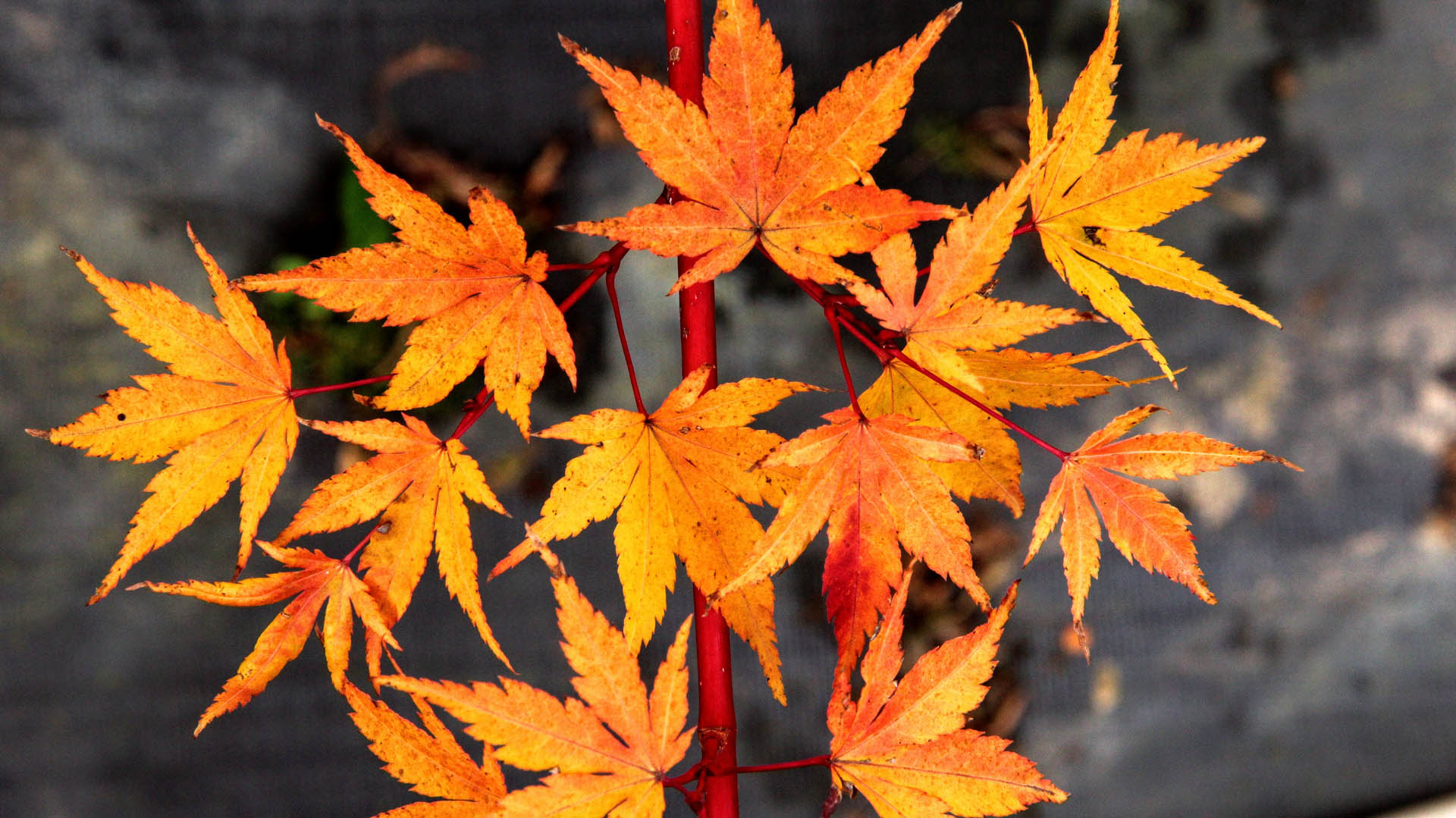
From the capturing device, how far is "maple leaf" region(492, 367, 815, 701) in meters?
0.49

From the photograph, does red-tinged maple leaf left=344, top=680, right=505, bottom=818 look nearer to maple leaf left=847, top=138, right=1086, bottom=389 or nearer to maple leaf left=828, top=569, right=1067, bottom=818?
maple leaf left=828, top=569, right=1067, bottom=818

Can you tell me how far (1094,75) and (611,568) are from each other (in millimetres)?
960

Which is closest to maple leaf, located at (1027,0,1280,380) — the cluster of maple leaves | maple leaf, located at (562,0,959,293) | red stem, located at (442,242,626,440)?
the cluster of maple leaves

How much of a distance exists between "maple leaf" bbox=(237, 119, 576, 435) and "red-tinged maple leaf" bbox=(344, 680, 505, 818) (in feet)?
0.67

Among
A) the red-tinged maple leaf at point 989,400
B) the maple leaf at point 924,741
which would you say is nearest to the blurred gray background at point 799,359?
the red-tinged maple leaf at point 989,400

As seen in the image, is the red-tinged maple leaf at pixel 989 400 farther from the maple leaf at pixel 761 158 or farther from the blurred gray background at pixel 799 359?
the blurred gray background at pixel 799 359

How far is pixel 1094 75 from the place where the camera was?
0.50 meters

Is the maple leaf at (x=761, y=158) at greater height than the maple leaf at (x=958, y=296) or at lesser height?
greater

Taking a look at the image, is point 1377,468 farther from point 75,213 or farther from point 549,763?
point 75,213

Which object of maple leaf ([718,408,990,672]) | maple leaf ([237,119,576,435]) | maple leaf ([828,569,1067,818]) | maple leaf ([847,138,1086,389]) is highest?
maple leaf ([237,119,576,435])

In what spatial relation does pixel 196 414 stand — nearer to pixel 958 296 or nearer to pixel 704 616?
pixel 704 616

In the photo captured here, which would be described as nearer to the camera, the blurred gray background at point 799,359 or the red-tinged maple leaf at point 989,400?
the red-tinged maple leaf at point 989,400

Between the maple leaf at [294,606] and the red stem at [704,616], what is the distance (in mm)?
199

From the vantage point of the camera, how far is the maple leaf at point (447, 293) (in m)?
0.47
